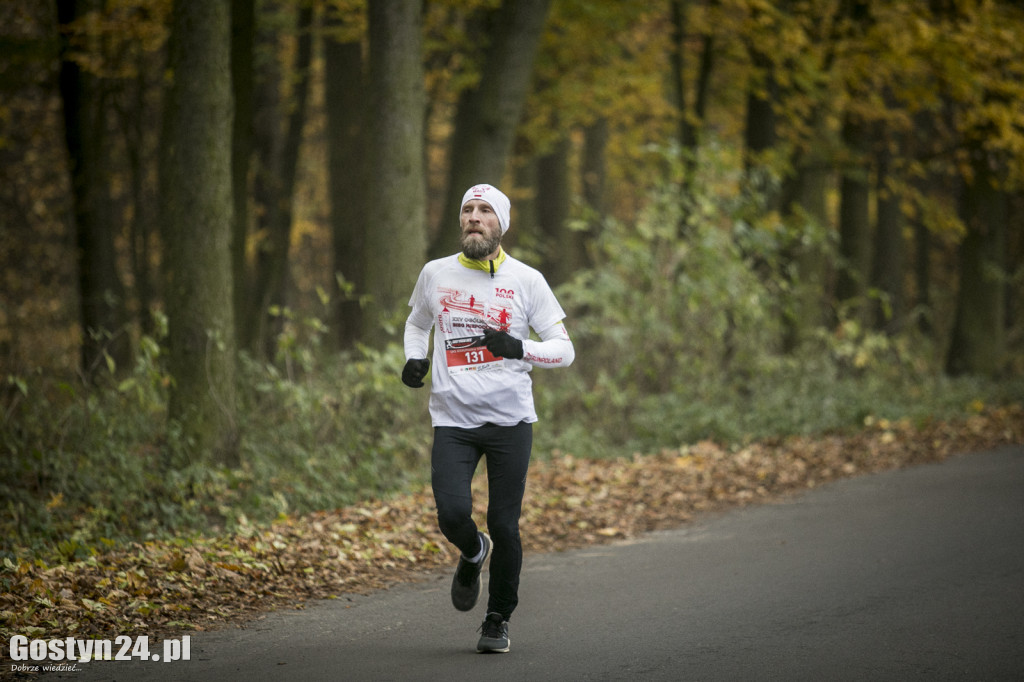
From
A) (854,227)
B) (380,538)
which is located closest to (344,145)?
(854,227)

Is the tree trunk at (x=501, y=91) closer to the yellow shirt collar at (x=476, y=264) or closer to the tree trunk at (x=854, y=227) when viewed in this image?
the yellow shirt collar at (x=476, y=264)

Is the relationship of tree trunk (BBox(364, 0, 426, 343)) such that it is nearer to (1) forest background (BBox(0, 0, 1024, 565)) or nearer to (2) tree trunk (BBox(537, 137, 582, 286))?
(1) forest background (BBox(0, 0, 1024, 565))

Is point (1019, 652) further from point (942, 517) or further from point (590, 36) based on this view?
point (590, 36)

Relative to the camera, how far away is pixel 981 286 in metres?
19.0

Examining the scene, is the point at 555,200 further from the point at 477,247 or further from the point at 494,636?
the point at 494,636

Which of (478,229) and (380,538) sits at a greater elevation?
(478,229)

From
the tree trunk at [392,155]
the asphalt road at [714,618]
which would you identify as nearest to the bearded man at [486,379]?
the asphalt road at [714,618]

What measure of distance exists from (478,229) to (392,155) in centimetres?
619

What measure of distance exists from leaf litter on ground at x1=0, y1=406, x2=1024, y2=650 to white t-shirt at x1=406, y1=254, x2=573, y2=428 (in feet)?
6.78

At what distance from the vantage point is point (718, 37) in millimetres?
18188

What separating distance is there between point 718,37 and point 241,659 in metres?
15.5

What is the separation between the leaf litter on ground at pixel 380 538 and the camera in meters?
6.04

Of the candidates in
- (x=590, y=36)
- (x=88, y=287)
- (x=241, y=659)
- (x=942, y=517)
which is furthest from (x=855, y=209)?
(x=241, y=659)

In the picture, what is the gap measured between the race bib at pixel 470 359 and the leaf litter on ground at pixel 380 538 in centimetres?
216
